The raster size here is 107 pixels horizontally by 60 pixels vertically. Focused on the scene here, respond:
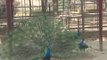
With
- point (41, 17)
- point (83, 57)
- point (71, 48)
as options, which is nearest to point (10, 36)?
point (41, 17)

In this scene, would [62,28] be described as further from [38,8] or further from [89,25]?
[38,8]

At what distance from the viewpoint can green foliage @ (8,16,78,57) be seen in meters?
8.47

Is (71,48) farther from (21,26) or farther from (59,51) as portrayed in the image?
(21,26)

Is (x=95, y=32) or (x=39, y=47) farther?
(x=95, y=32)

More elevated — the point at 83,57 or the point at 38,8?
the point at 38,8

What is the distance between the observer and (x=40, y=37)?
28.2ft

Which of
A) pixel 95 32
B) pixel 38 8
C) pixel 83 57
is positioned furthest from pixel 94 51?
pixel 38 8

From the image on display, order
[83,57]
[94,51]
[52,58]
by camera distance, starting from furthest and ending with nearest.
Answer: [94,51]
[83,57]
[52,58]

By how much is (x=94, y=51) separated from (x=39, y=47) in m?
2.68

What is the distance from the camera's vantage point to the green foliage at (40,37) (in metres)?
8.47

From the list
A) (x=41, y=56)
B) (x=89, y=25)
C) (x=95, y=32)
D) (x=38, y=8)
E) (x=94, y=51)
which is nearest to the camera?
(x=41, y=56)

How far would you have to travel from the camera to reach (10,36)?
8.73 meters

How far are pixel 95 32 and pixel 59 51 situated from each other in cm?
607

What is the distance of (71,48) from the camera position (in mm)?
8836
